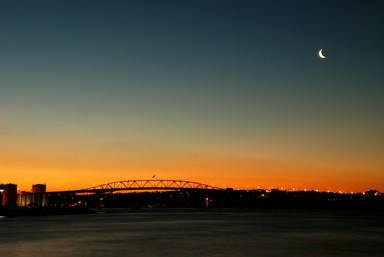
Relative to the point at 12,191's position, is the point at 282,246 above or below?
below

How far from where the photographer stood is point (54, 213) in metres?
143

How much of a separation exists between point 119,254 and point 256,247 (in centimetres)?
1157

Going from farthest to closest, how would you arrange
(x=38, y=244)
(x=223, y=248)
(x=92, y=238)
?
(x=92, y=238), (x=38, y=244), (x=223, y=248)

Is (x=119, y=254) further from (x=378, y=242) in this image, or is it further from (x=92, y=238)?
(x=378, y=242)

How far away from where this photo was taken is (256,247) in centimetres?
4319

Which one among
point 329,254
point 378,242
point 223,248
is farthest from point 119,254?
point 378,242

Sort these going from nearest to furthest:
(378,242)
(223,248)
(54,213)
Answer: (223,248)
(378,242)
(54,213)

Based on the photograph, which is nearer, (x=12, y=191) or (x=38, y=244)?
(x=38, y=244)

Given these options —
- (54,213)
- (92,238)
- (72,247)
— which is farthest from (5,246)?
(54,213)

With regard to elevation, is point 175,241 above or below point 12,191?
below

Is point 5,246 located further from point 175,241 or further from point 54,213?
point 54,213

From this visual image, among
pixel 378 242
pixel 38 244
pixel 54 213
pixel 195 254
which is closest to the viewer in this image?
pixel 195 254

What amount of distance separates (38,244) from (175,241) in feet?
39.0

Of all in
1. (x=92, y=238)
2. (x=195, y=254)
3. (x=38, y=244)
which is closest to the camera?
(x=195, y=254)
